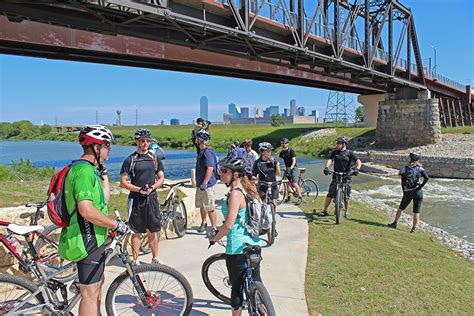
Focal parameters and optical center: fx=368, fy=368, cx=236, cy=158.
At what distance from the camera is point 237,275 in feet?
12.1

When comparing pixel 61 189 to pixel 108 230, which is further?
pixel 108 230

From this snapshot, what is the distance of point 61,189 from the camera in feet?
10.1

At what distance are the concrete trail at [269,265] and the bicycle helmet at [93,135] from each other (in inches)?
88.9

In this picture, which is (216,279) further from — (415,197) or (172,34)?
(172,34)

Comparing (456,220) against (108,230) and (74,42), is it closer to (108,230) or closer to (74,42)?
(108,230)

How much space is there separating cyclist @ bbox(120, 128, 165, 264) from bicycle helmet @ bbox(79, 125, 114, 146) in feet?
6.27

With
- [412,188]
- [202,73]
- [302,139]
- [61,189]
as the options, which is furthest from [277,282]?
[302,139]

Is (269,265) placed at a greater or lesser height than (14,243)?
lesser

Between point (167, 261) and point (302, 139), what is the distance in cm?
4906

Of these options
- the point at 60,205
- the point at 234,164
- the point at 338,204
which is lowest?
the point at 338,204

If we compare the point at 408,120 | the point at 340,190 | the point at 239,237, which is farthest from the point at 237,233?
the point at 408,120

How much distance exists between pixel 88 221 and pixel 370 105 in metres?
52.3

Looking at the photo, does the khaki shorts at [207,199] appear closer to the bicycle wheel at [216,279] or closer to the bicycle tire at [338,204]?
the bicycle wheel at [216,279]

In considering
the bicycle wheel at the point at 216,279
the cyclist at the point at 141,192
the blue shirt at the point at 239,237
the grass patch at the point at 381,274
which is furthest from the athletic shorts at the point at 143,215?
the grass patch at the point at 381,274
